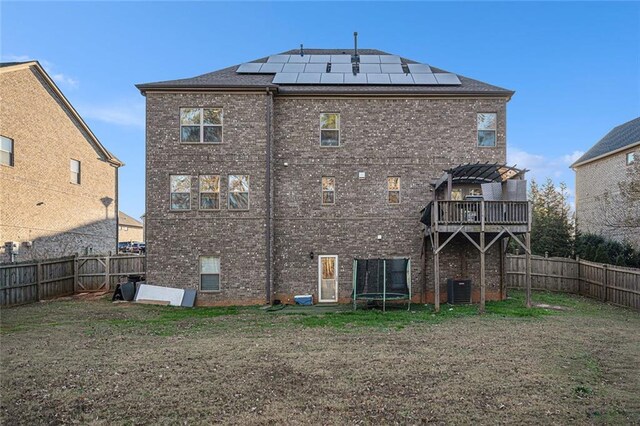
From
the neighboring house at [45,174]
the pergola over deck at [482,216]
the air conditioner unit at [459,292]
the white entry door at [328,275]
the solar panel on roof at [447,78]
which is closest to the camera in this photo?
the pergola over deck at [482,216]

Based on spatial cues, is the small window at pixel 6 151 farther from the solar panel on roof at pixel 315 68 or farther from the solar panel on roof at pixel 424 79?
the solar panel on roof at pixel 424 79

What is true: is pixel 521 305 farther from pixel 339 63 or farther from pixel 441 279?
pixel 339 63

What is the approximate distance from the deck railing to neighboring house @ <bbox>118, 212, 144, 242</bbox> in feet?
114

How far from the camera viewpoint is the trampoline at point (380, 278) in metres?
13.1

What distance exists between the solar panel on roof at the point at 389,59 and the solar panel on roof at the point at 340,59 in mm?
1464

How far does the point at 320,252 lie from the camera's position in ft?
47.2

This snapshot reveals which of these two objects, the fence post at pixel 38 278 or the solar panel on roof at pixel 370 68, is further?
the solar panel on roof at pixel 370 68

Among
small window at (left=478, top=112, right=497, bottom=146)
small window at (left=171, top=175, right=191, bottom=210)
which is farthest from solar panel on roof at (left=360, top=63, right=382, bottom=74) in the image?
small window at (left=171, top=175, right=191, bottom=210)

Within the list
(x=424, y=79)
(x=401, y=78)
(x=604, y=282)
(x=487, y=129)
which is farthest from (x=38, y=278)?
(x=604, y=282)

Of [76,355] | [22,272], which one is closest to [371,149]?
[76,355]

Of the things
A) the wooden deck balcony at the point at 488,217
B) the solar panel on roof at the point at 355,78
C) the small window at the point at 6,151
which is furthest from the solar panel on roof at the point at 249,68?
the small window at the point at 6,151

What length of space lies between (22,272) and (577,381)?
1697cm

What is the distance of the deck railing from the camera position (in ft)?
41.3

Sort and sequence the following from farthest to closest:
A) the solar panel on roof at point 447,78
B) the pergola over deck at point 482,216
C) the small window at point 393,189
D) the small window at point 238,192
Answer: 1. the solar panel on roof at point 447,78
2. the small window at point 393,189
3. the small window at point 238,192
4. the pergola over deck at point 482,216
